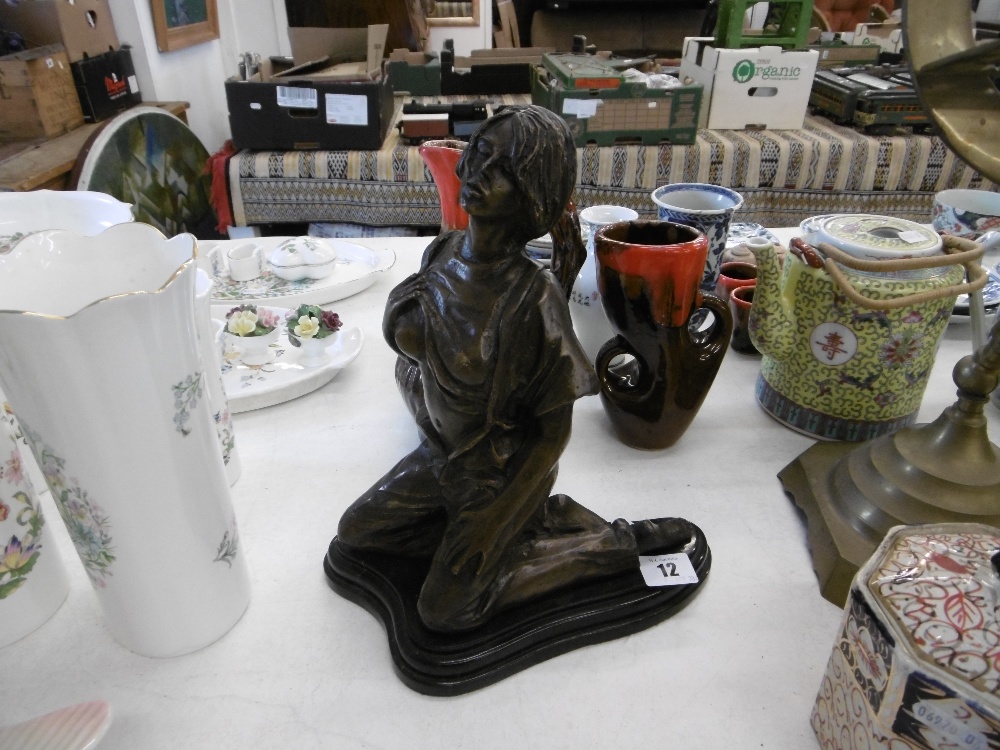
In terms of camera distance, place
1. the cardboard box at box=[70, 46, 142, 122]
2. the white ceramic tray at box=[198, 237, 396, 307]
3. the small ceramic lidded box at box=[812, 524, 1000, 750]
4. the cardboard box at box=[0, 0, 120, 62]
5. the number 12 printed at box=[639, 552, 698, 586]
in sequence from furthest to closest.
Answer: the cardboard box at box=[70, 46, 142, 122]
the cardboard box at box=[0, 0, 120, 62]
the white ceramic tray at box=[198, 237, 396, 307]
the number 12 printed at box=[639, 552, 698, 586]
the small ceramic lidded box at box=[812, 524, 1000, 750]

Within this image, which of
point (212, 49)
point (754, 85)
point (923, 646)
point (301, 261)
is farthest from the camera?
point (212, 49)

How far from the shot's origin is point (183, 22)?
2.25m

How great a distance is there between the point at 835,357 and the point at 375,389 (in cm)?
57

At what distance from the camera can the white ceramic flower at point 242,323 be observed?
3.00 ft

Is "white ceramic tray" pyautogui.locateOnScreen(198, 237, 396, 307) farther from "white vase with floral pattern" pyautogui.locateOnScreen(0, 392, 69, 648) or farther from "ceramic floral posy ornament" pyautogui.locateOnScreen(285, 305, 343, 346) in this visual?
"white vase with floral pattern" pyautogui.locateOnScreen(0, 392, 69, 648)

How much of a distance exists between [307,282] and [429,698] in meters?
0.80

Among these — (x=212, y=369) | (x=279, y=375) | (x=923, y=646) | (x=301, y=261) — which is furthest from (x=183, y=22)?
(x=923, y=646)

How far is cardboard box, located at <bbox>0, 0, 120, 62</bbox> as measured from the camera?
1.67 meters

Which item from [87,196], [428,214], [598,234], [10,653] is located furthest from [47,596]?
[428,214]

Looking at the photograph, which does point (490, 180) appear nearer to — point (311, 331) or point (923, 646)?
point (923, 646)

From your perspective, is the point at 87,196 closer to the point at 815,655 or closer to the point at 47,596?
the point at 47,596

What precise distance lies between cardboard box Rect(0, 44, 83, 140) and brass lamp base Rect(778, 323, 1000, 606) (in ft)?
5.98

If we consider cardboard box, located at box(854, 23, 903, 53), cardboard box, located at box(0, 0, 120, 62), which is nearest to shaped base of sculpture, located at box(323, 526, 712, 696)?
cardboard box, located at box(0, 0, 120, 62)

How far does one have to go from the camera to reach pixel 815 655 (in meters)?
0.58
